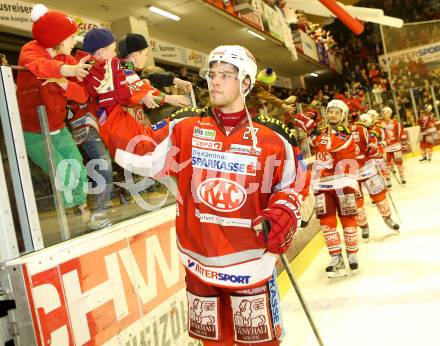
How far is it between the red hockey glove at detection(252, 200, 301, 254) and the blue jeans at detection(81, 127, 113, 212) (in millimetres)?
946

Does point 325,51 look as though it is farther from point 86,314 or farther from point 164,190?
point 86,314

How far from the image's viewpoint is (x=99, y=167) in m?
2.60

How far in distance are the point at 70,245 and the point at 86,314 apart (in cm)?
31

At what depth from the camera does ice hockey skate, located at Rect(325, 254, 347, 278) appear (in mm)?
4949

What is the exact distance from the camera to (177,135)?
2.18 metres

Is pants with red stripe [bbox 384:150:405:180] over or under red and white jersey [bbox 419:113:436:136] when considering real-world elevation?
under

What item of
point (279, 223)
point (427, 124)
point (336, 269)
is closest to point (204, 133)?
point (279, 223)

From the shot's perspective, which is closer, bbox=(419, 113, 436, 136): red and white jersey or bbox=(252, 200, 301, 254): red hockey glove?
bbox=(252, 200, 301, 254): red hockey glove

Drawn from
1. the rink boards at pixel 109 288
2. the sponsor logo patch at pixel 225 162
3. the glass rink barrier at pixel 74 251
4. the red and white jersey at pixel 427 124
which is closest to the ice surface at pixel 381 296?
the rink boards at pixel 109 288

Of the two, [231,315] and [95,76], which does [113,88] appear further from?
[231,315]

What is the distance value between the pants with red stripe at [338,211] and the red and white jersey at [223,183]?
10.3 feet

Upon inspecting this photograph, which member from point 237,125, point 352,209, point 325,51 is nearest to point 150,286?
point 237,125

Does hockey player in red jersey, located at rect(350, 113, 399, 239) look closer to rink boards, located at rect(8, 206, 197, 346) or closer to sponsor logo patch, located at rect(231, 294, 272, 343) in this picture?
rink boards, located at rect(8, 206, 197, 346)

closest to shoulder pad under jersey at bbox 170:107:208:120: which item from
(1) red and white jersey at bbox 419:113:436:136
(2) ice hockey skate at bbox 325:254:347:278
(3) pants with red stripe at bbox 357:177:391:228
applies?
(2) ice hockey skate at bbox 325:254:347:278
